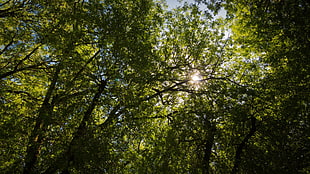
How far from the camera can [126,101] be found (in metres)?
9.78

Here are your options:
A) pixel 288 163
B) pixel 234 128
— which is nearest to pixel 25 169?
pixel 234 128

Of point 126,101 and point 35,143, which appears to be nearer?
point 35,143

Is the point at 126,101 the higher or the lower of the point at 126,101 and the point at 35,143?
the higher

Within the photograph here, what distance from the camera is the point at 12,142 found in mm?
9836

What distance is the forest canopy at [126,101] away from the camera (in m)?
8.91

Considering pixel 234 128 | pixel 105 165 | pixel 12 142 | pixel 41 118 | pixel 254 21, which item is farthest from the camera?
pixel 254 21

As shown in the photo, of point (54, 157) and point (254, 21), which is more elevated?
point (254, 21)

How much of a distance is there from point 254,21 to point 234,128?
6484 millimetres

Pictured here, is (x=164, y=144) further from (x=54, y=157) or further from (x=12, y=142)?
(x=12, y=142)

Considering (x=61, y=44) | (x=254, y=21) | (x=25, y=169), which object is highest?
(x=254, y=21)

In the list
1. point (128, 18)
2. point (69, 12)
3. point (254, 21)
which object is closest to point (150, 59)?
point (128, 18)

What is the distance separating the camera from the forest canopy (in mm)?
8914

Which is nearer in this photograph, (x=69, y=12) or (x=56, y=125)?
(x=56, y=125)

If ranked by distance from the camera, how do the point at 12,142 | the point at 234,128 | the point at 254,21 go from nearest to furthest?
the point at 12,142
the point at 234,128
the point at 254,21
